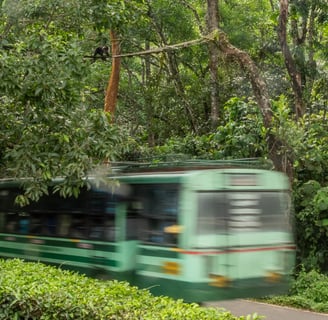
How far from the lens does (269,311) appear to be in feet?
36.3

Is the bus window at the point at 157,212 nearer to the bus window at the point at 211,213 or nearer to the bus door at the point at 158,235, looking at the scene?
the bus door at the point at 158,235

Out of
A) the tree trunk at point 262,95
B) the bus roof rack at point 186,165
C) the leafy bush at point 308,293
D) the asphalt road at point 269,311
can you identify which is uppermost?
the tree trunk at point 262,95

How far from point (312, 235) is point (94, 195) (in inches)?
217

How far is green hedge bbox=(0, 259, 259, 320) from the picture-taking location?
609cm

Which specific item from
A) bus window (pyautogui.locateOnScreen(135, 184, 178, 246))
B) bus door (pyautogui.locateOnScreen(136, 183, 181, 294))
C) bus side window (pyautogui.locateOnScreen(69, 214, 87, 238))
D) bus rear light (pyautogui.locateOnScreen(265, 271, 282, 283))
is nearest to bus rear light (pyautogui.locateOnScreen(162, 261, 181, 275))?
bus door (pyautogui.locateOnScreen(136, 183, 181, 294))

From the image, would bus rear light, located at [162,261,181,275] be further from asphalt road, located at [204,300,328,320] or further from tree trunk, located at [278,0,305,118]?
tree trunk, located at [278,0,305,118]

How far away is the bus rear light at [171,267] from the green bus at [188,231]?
0.01 metres

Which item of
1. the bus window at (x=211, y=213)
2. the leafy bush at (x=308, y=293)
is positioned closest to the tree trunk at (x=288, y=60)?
the leafy bush at (x=308, y=293)

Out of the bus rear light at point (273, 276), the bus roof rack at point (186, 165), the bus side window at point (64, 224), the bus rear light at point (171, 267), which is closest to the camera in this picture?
the bus rear light at point (171, 267)

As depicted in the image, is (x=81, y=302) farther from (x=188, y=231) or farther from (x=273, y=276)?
(x=273, y=276)

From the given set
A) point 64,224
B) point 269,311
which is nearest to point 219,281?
point 269,311

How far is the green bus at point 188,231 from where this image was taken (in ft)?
27.9

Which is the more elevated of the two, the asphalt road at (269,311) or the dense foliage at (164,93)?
the dense foliage at (164,93)

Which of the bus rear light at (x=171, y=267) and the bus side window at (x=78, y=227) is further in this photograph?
the bus side window at (x=78, y=227)
